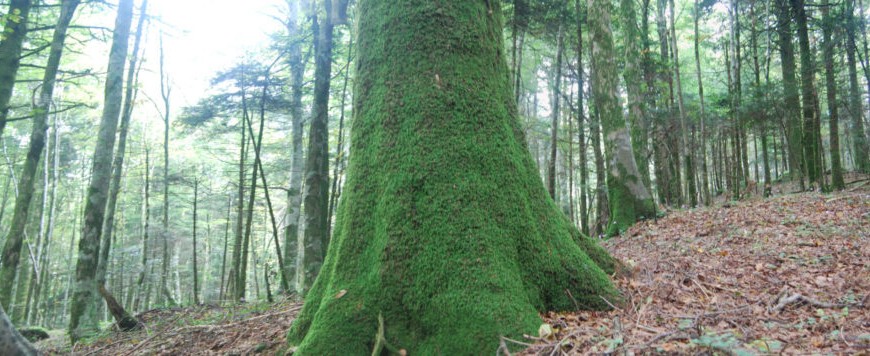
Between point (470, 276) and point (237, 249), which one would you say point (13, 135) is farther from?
point (470, 276)

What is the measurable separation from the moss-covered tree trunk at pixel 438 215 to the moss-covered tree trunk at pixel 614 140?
6236mm

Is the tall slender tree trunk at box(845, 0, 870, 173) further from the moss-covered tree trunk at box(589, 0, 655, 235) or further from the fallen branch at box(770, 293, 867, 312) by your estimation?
the fallen branch at box(770, 293, 867, 312)

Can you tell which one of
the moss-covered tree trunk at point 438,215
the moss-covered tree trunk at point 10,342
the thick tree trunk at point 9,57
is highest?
the thick tree trunk at point 9,57

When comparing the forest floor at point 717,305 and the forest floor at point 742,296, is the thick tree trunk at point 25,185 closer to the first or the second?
the forest floor at point 717,305

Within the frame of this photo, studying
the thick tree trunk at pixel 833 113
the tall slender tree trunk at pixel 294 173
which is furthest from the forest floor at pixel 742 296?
the tall slender tree trunk at pixel 294 173

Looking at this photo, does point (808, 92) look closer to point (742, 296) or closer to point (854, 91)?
point (854, 91)

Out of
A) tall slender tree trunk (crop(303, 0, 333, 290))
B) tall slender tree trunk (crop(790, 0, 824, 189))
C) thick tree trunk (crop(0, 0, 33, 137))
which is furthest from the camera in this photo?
tall slender tree trunk (crop(790, 0, 824, 189))

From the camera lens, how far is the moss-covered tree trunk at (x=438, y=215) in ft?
9.22

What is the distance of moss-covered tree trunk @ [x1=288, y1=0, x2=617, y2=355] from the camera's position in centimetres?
281

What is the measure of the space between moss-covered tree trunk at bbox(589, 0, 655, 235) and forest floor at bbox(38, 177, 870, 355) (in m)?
1.17

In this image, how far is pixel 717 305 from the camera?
10.1 feet

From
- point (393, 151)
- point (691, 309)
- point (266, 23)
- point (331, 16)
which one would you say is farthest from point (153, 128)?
point (691, 309)

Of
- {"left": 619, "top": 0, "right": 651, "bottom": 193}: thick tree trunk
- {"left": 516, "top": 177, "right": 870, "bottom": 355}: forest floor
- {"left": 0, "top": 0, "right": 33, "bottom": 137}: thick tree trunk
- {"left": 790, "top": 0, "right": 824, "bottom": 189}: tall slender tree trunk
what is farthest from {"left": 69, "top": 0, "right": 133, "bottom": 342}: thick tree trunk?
{"left": 790, "top": 0, "right": 824, "bottom": 189}: tall slender tree trunk

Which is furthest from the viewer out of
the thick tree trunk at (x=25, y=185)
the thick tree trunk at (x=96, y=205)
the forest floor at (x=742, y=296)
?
the thick tree trunk at (x=25, y=185)
